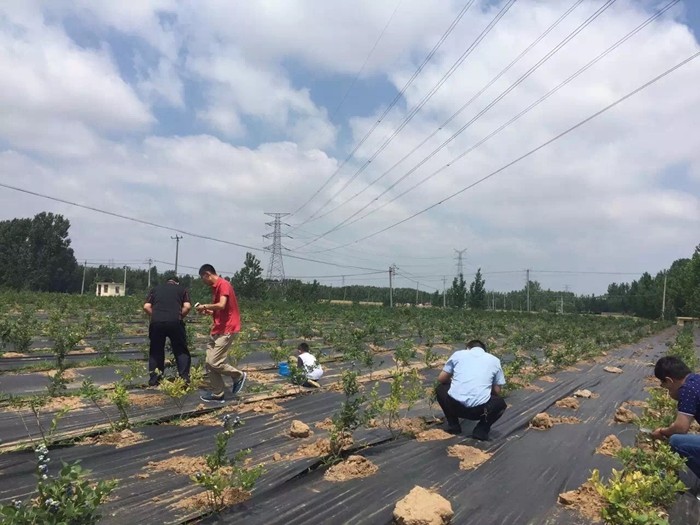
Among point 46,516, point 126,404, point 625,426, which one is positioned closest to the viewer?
point 46,516

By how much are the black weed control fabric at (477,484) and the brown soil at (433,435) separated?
0.41 feet

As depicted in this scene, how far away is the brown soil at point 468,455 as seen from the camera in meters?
4.18

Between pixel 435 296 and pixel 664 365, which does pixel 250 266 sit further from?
pixel 435 296

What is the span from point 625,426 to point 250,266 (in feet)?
114

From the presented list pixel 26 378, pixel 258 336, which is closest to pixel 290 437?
pixel 26 378

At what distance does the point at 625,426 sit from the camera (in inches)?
226

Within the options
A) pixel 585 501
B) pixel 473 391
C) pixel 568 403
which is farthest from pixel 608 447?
pixel 568 403

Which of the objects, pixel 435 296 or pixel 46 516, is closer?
pixel 46 516

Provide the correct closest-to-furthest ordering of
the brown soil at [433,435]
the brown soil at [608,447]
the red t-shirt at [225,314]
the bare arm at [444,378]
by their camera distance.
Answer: the brown soil at [608,447] → the brown soil at [433,435] → the bare arm at [444,378] → the red t-shirt at [225,314]

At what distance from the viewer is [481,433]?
4977mm

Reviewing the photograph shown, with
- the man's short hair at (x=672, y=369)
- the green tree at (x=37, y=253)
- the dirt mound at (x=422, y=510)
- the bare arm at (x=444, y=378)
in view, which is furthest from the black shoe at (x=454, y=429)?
the green tree at (x=37, y=253)

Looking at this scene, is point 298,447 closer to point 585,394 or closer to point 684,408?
point 684,408

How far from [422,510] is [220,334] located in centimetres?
370

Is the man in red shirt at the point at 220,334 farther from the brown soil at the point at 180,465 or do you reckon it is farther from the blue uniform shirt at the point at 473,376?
the blue uniform shirt at the point at 473,376
